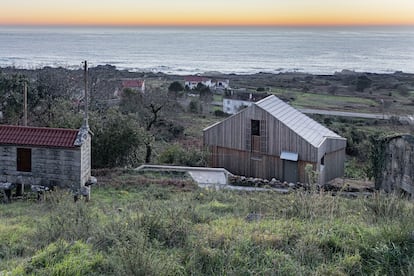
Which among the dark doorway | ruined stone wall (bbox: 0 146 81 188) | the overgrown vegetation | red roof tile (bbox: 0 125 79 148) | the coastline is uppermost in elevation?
the coastline

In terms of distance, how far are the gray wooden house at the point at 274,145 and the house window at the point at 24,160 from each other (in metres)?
10.2

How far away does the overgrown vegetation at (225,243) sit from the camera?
4.35 meters

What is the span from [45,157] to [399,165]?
12.4 m

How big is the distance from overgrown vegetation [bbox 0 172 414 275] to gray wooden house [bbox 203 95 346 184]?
13.5m

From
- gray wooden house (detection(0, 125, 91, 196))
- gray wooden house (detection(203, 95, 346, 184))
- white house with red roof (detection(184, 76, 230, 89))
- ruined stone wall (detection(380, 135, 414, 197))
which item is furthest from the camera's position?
white house with red roof (detection(184, 76, 230, 89))

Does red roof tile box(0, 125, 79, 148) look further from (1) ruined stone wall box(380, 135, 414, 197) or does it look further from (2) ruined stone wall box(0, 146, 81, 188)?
(1) ruined stone wall box(380, 135, 414, 197)

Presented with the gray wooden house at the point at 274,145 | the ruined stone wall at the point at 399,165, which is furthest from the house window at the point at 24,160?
the ruined stone wall at the point at 399,165

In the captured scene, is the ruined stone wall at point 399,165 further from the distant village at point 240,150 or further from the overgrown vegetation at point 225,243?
the overgrown vegetation at point 225,243

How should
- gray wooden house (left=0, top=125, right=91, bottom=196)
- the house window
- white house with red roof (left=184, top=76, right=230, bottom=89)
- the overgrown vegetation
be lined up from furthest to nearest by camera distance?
white house with red roof (left=184, top=76, right=230, bottom=89) < the house window < gray wooden house (left=0, top=125, right=91, bottom=196) < the overgrown vegetation

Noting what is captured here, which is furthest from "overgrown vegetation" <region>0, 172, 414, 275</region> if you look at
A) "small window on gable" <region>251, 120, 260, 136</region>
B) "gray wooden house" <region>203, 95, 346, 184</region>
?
"small window on gable" <region>251, 120, 260, 136</region>

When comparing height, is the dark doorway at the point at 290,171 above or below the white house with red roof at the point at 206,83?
below

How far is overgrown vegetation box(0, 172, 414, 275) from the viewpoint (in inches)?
171

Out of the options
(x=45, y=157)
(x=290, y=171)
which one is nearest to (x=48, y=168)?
(x=45, y=157)

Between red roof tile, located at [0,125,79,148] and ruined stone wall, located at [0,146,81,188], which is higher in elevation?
red roof tile, located at [0,125,79,148]
